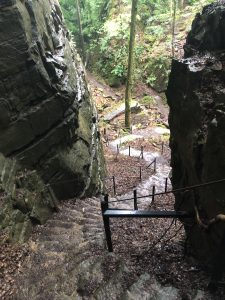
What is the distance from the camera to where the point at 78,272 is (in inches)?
255

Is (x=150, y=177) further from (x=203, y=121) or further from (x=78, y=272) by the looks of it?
(x=203, y=121)

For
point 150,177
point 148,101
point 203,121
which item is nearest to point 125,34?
point 148,101

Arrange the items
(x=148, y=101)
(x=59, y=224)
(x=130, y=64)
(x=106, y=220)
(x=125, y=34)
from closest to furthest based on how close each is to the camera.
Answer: (x=106, y=220), (x=59, y=224), (x=130, y=64), (x=148, y=101), (x=125, y=34)

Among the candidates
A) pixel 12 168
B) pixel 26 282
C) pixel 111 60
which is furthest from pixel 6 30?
pixel 111 60

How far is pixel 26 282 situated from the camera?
672cm

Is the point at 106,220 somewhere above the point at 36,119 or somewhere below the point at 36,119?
below

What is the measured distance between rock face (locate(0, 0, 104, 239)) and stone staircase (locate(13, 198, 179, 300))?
4.24ft

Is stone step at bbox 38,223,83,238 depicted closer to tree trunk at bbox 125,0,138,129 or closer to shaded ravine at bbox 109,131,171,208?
shaded ravine at bbox 109,131,171,208

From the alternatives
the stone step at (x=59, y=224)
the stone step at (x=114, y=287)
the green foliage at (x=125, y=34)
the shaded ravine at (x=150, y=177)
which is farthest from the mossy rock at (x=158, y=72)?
the stone step at (x=114, y=287)

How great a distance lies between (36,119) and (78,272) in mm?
5282

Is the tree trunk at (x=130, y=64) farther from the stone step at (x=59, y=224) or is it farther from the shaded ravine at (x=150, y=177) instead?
the stone step at (x=59, y=224)

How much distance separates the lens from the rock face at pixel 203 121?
4992mm

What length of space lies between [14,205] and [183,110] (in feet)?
17.9

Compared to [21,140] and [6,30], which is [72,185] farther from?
[6,30]
